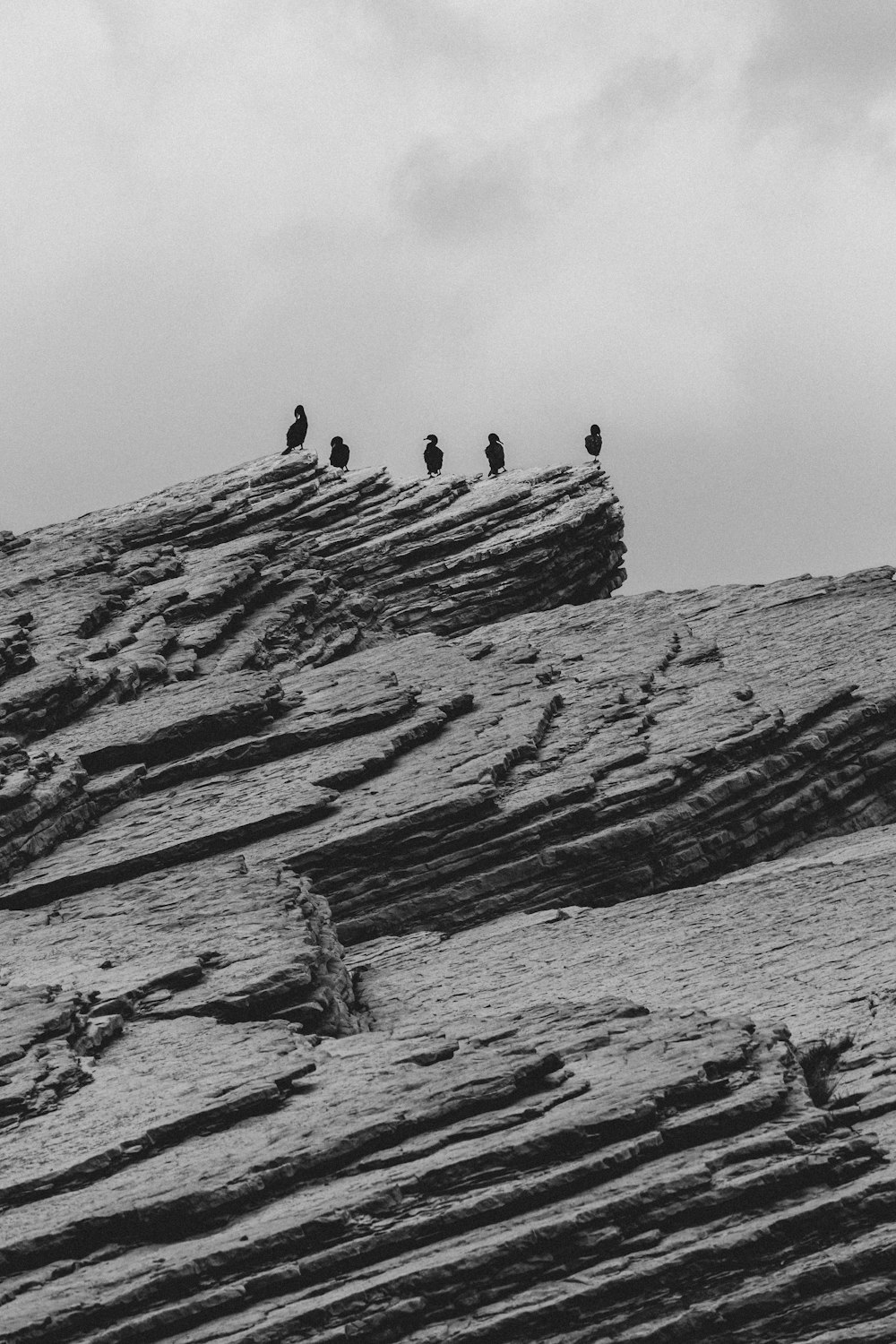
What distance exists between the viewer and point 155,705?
3888cm

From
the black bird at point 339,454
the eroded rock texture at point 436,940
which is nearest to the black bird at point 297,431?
the black bird at point 339,454

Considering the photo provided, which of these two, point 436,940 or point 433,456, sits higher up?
point 433,456

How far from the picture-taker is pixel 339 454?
63.7 metres

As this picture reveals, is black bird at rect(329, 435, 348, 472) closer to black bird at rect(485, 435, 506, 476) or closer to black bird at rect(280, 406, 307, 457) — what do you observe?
black bird at rect(280, 406, 307, 457)

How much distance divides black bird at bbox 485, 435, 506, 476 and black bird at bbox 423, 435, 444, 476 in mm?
2258

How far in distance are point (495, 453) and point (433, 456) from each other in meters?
2.89

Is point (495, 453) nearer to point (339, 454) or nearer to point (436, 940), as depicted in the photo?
point (339, 454)

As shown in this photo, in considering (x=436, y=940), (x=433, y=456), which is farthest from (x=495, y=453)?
(x=436, y=940)

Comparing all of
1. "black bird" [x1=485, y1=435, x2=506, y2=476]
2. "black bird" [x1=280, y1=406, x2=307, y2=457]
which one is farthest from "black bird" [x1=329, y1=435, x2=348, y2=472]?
"black bird" [x1=485, y1=435, x2=506, y2=476]

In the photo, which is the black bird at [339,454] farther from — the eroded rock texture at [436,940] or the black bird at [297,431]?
the eroded rock texture at [436,940]

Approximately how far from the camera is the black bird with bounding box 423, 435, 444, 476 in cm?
6488

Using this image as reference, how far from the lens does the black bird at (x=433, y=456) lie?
213 ft

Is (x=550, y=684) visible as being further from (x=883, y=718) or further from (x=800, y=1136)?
(x=800, y=1136)

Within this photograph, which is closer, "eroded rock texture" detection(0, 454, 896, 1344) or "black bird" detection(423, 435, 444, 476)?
"eroded rock texture" detection(0, 454, 896, 1344)
